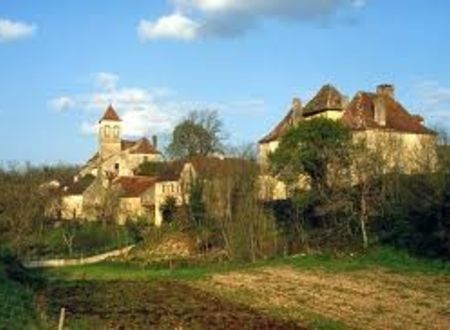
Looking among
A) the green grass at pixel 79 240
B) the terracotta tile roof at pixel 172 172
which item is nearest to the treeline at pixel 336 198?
the green grass at pixel 79 240

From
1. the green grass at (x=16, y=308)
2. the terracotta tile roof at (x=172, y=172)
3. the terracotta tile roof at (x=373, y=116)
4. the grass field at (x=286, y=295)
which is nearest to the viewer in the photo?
the green grass at (x=16, y=308)

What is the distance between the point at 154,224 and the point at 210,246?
2193cm

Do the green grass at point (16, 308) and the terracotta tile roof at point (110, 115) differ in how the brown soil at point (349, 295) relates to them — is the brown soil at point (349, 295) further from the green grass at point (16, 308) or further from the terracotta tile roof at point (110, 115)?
the terracotta tile roof at point (110, 115)

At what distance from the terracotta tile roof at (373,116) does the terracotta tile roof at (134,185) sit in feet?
109

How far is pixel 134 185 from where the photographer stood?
99312 mm

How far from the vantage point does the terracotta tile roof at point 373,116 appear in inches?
2736

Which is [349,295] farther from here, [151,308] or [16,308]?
[16,308]

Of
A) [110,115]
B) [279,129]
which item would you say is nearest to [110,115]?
[110,115]

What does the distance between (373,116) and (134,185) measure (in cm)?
3782

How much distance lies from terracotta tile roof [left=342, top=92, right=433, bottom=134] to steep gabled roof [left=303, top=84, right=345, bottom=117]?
92.3 inches

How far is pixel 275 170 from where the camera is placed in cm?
6272

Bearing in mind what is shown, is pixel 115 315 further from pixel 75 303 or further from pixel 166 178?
pixel 166 178

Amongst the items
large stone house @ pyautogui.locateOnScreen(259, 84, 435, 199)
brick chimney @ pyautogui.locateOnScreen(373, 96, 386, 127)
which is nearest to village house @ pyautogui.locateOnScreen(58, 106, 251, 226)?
large stone house @ pyautogui.locateOnScreen(259, 84, 435, 199)

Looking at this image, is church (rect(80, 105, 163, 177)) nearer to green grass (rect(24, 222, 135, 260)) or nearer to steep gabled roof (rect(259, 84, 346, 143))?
green grass (rect(24, 222, 135, 260))
